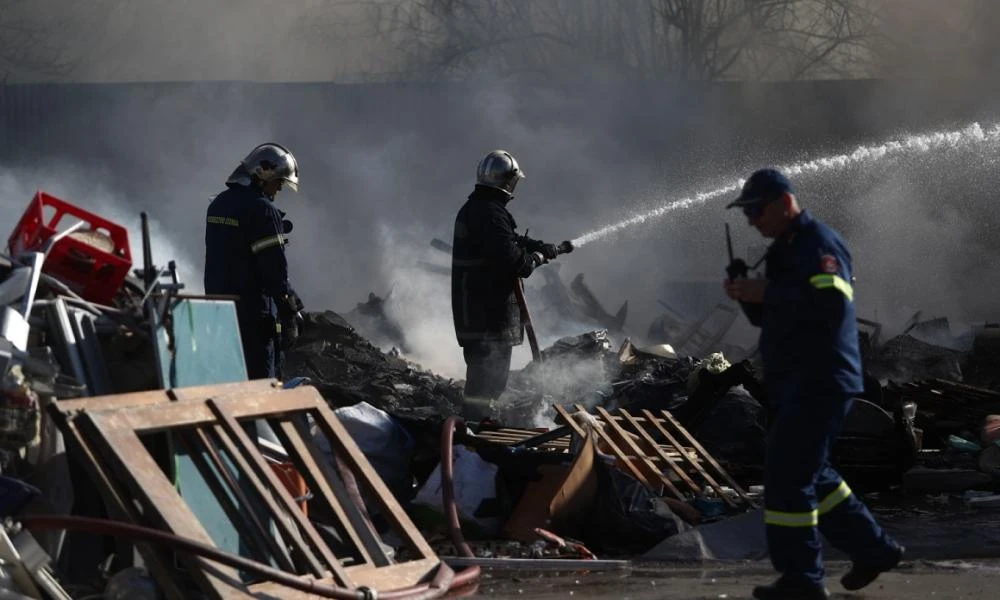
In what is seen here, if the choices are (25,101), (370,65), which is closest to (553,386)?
(25,101)

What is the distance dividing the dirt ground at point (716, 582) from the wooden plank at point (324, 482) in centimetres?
46

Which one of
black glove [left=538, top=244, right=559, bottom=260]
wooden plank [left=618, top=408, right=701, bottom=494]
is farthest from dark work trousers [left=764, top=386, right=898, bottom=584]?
black glove [left=538, top=244, right=559, bottom=260]

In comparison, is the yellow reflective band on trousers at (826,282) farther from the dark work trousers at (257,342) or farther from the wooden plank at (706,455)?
the dark work trousers at (257,342)

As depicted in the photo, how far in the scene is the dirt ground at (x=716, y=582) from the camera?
5125mm

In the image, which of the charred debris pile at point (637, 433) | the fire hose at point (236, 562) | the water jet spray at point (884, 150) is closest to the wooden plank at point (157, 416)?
the fire hose at point (236, 562)

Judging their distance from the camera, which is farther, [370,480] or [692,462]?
[692,462]

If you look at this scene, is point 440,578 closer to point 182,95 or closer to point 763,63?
point 182,95

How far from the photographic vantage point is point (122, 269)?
5.42 meters

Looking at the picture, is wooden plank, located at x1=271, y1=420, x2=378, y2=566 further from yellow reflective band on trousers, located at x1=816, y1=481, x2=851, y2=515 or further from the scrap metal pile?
yellow reflective band on trousers, located at x1=816, y1=481, x2=851, y2=515

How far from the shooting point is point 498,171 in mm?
7934

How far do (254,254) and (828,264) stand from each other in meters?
3.29

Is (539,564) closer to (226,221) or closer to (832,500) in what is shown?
(832,500)

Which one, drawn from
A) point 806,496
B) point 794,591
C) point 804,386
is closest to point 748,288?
point 804,386

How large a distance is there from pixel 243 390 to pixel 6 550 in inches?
47.0
